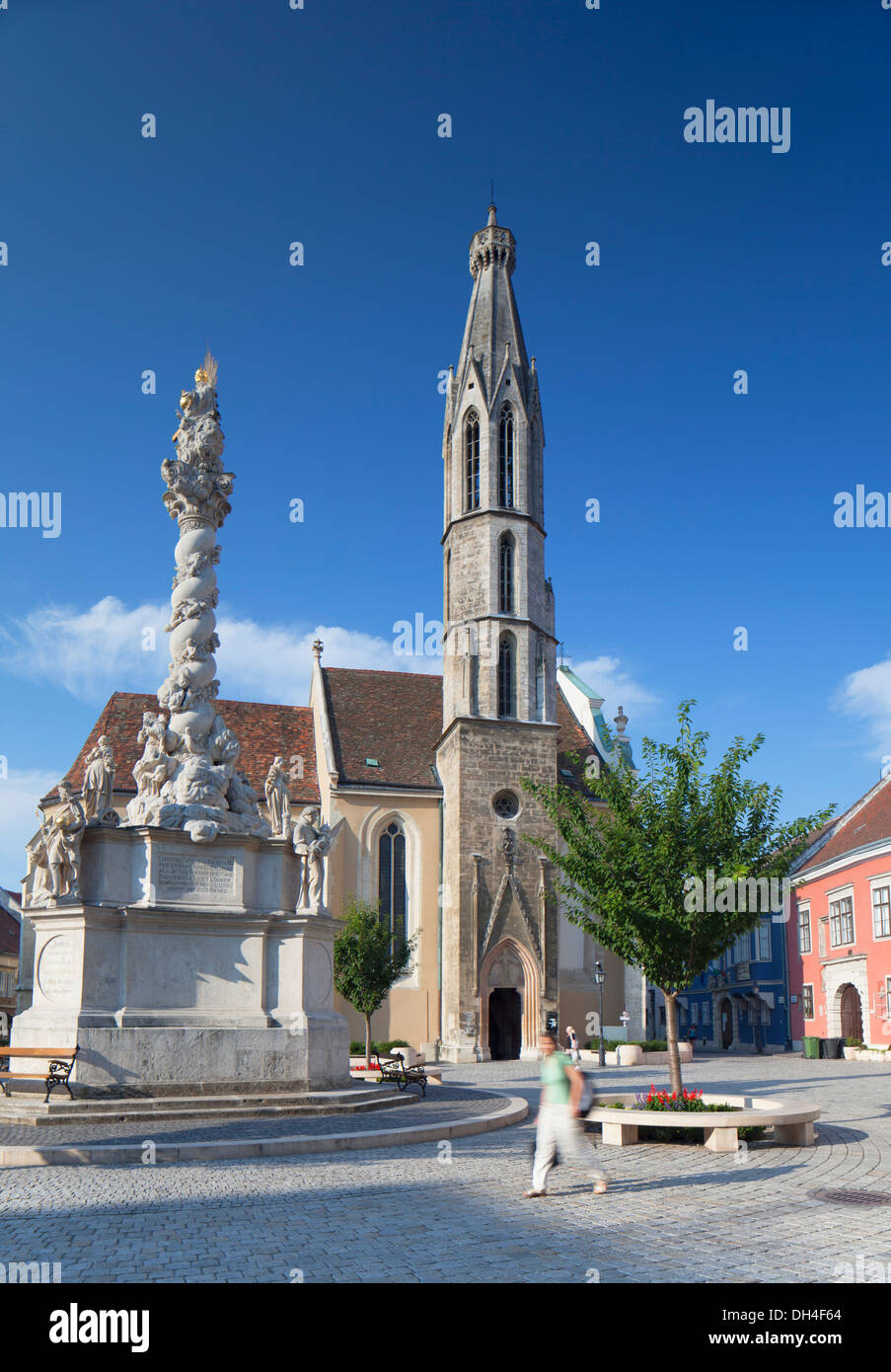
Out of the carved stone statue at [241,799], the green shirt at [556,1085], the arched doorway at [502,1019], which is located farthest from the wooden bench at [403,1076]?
the arched doorway at [502,1019]

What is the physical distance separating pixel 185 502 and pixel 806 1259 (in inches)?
602

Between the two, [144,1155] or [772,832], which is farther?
[772,832]

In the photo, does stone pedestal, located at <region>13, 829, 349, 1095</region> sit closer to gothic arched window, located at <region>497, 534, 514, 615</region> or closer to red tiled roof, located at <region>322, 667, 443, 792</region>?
red tiled roof, located at <region>322, 667, 443, 792</region>

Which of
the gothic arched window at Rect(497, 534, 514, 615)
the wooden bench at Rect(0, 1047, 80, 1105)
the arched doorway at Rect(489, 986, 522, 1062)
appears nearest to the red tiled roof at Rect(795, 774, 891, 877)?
the arched doorway at Rect(489, 986, 522, 1062)

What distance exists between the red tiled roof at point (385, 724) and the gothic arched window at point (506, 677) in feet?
12.6

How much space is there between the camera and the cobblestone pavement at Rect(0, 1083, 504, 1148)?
12984 millimetres

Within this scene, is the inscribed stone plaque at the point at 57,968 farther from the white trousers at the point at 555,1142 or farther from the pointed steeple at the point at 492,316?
the pointed steeple at the point at 492,316

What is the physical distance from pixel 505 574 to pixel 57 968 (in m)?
28.7

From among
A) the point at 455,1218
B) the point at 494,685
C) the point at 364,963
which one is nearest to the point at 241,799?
the point at 455,1218

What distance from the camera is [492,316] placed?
150 ft

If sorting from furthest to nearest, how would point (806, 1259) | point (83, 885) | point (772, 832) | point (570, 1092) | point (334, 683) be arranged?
point (334, 683) → point (83, 885) → point (772, 832) → point (570, 1092) → point (806, 1259)
